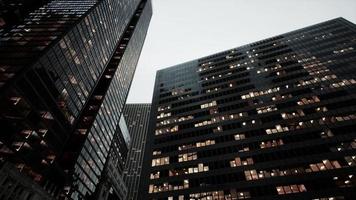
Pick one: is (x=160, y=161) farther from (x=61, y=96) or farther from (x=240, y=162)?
(x=61, y=96)

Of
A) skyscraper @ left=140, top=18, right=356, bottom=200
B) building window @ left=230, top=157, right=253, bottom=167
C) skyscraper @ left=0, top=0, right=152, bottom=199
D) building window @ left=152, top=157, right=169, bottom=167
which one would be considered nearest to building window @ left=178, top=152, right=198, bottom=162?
skyscraper @ left=140, top=18, right=356, bottom=200

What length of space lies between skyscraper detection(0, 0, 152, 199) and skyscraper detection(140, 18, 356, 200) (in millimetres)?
15206

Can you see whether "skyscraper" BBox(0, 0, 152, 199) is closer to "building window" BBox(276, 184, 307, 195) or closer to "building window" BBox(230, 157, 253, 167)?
"building window" BBox(230, 157, 253, 167)

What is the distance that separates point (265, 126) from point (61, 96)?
1917 inches

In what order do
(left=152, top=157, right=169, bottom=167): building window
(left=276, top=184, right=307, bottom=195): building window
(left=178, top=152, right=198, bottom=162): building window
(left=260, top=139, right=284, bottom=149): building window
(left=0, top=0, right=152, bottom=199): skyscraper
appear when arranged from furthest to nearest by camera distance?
(left=152, top=157, right=169, bottom=167): building window → (left=178, top=152, right=198, bottom=162): building window → (left=260, top=139, right=284, bottom=149): building window → (left=276, top=184, right=307, bottom=195): building window → (left=0, top=0, right=152, bottom=199): skyscraper

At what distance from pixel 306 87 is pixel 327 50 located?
757 inches

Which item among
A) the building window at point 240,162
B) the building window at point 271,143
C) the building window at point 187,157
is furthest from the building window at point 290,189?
the building window at point 187,157

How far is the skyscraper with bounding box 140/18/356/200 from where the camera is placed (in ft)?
160

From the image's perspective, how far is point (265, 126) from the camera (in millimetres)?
61062

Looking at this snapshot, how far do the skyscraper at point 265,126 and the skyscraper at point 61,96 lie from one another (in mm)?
15206

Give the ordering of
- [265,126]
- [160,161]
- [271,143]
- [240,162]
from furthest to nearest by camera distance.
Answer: [160,161], [265,126], [271,143], [240,162]

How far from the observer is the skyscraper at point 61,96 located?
4525cm

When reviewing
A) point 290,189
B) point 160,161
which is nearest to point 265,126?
point 290,189

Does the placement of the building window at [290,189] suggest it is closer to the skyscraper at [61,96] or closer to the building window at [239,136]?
the building window at [239,136]
